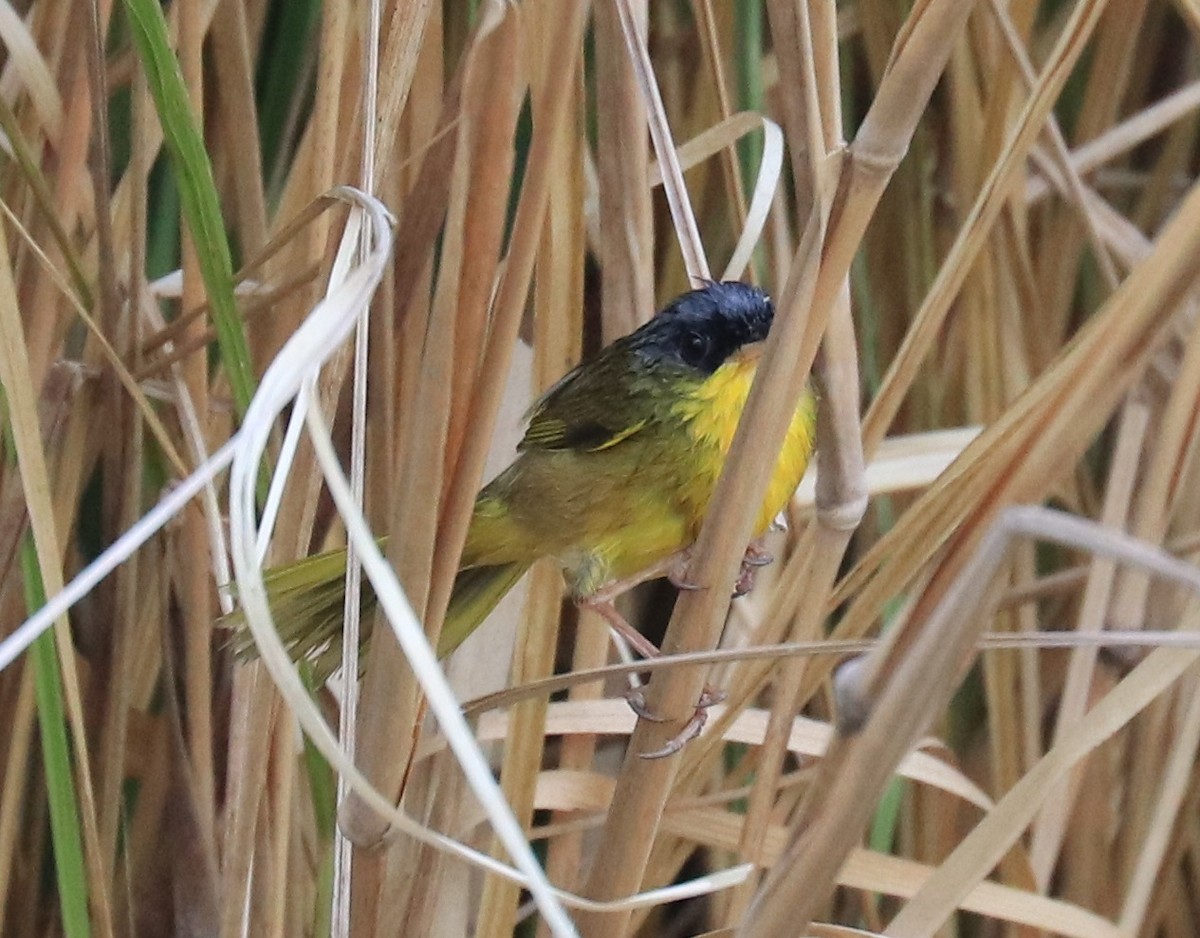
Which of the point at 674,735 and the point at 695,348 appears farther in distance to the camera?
the point at 695,348

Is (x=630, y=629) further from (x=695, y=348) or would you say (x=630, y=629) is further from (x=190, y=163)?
(x=190, y=163)

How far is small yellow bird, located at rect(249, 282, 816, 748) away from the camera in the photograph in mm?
764

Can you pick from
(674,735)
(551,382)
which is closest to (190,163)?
(551,382)

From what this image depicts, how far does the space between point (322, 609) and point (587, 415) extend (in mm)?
226

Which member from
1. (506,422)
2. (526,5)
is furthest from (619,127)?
(506,422)

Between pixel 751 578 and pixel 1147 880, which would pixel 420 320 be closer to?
pixel 751 578

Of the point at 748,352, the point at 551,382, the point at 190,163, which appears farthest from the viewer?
the point at 748,352

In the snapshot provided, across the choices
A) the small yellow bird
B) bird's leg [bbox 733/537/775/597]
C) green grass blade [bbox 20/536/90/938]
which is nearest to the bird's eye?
the small yellow bird

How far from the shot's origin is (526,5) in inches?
21.8

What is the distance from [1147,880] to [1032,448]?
1.95 feet

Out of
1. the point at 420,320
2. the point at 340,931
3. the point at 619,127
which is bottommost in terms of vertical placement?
the point at 340,931

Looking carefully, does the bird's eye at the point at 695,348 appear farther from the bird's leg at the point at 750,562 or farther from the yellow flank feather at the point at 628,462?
the bird's leg at the point at 750,562

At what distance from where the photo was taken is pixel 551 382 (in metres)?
0.68

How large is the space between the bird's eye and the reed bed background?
0.05 meters
